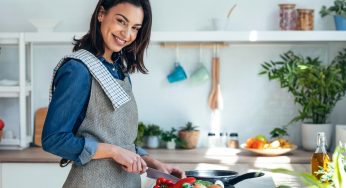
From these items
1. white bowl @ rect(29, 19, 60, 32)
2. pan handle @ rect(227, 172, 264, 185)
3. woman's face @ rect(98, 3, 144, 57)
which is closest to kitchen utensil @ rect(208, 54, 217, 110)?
white bowl @ rect(29, 19, 60, 32)

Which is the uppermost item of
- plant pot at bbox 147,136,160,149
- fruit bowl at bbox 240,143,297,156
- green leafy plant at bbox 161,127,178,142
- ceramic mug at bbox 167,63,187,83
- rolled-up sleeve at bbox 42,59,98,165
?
ceramic mug at bbox 167,63,187,83

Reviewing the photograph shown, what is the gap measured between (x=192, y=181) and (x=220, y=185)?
4.3 inches

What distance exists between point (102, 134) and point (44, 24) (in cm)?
212

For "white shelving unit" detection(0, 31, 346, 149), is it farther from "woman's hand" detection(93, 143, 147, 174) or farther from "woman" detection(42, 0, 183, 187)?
"woman's hand" detection(93, 143, 147, 174)

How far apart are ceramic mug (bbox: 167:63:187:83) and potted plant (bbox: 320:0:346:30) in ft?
3.07

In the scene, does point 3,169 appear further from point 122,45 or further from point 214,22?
point 122,45

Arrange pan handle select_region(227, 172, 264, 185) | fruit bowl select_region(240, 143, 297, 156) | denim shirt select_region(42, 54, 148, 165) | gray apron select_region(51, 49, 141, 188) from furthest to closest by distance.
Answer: fruit bowl select_region(240, 143, 297, 156) → pan handle select_region(227, 172, 264, 185) → gray apron select_region(51, 49, 141, 188) → denim shirt select_region(42, 54, 148, 165)

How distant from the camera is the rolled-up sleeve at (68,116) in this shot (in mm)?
1704

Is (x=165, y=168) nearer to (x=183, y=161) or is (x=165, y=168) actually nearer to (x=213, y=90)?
(x=183, y=161)

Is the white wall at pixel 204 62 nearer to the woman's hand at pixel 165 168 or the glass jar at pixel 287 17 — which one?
the glass jar at pixel 287 17

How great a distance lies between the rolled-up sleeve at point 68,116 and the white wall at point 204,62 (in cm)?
225

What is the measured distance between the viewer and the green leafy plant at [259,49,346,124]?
12.1ft

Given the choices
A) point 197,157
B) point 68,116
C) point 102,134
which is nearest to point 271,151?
point 197,157

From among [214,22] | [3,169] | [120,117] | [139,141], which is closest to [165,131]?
[139,141]
